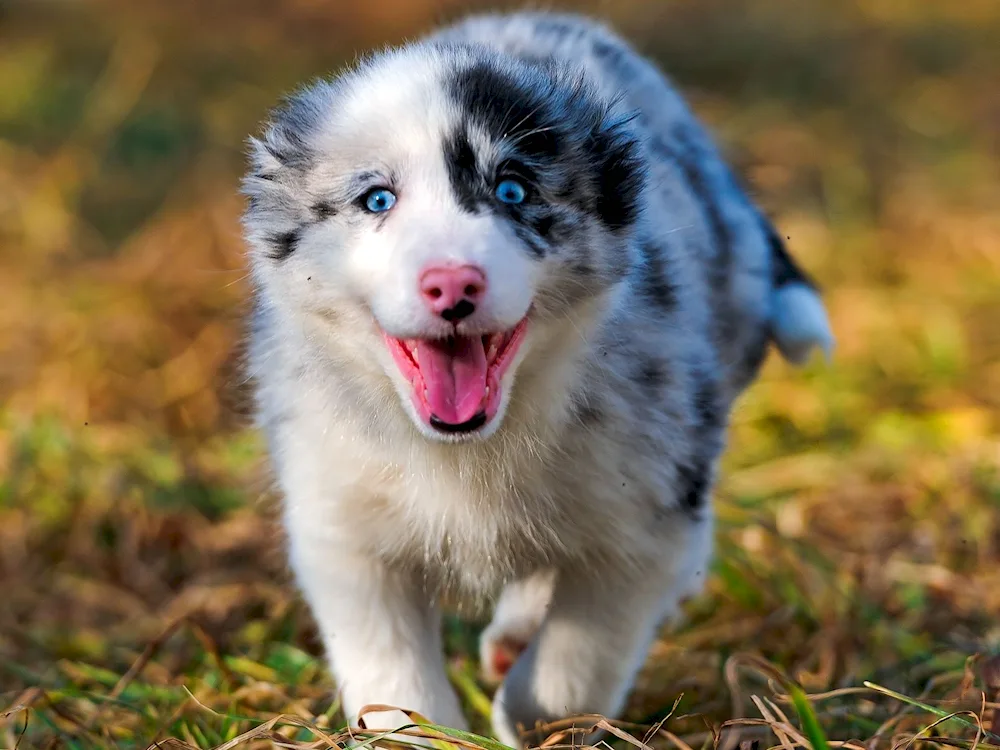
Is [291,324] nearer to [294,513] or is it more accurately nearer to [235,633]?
[294,513]

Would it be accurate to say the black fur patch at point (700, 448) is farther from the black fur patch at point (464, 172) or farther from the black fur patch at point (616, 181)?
the black fur patch at point (464, 172)

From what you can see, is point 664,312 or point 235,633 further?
point 235,633

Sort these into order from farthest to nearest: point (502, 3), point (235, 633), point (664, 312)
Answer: point (502, 3) < point (235, 633) < point (664, 312)

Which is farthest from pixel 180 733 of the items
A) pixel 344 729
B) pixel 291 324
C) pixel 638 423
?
pixel 638 423

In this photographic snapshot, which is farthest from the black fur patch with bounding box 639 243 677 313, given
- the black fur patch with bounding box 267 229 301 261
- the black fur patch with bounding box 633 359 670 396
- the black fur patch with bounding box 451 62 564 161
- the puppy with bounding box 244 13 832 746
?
the black fur patch with bounding box 267 229 301 261

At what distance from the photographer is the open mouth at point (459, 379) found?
2.63 m

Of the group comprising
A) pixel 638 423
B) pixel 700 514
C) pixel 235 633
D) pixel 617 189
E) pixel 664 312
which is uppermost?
pixel 617 189

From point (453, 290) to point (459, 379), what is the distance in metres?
0.25

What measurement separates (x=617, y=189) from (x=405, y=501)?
82 centimetres

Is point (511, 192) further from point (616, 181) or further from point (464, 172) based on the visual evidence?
point (616, 181)

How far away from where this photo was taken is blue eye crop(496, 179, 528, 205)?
107 inches

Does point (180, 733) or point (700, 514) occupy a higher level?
point (700, 514)

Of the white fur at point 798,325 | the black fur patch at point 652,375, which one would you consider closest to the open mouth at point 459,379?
the black fur patch at point 652,375

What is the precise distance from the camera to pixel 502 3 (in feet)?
28.2
